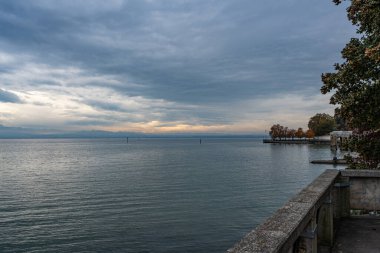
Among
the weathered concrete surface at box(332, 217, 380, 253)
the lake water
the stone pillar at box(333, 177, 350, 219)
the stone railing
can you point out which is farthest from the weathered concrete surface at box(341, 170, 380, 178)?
the lake water

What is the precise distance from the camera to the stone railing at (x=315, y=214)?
3415 mm

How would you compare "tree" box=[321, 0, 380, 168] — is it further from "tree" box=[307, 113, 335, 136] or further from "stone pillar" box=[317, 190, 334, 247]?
"tree" box=[307, 113, 335, 136]

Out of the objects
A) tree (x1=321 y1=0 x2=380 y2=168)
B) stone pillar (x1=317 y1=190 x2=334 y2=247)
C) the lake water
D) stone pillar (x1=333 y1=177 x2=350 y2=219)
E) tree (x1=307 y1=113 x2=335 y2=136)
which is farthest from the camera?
tree (x1=307 y1=113 x2=335 y2=136)

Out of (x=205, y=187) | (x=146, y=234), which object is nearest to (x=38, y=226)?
(x=146, y=234)

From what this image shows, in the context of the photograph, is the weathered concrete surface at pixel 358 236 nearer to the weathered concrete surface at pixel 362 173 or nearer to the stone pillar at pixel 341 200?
the stone pillar at pixel 341 200

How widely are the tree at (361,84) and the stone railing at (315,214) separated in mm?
3787

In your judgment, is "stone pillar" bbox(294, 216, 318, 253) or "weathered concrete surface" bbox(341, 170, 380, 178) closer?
"stone pillar" bbox(294, 216, 318, 253)

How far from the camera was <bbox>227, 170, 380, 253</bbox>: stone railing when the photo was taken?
3415 millimetres

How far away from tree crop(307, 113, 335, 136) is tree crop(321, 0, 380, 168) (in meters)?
186

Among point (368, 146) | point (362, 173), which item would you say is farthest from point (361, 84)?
point (362, 173)

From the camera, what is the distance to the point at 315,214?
5.23 meters

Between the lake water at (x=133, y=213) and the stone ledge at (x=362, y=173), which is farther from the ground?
the stone ledge at (x=362, y=173)

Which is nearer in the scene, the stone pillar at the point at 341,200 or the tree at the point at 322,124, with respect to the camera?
the stone pillar at the point at 341,200

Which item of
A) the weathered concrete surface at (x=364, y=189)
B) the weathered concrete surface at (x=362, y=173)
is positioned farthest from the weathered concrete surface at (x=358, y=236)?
the weathered concrete surface at (x=362, y=173)
